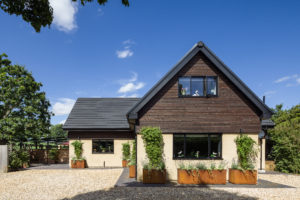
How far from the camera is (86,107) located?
2006 centimetres

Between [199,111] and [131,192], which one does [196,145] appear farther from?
[131,192]

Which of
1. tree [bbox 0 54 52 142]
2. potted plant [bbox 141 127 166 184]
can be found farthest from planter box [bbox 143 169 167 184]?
tree [bbox 0 54 52 142]

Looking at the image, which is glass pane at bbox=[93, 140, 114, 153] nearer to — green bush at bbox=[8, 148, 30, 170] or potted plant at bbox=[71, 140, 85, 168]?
potted plant at bbox=[71, 140, 85, 168]

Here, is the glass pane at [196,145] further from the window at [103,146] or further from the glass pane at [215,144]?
the window at [103,146]

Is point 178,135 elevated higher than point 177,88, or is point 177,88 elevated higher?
point 177,88

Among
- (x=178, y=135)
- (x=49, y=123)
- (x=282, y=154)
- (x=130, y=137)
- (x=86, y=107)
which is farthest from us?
(x=49, y=123)

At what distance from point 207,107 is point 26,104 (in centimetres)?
2001

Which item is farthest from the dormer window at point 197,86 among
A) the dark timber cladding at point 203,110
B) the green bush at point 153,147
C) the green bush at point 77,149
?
the green bush at point 77,149

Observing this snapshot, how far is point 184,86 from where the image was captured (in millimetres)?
11125

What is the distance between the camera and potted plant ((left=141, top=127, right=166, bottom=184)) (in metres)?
9.95

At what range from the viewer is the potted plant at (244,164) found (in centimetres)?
1005

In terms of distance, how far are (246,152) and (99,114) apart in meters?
13.6

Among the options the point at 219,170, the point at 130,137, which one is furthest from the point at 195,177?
the point at 130,137

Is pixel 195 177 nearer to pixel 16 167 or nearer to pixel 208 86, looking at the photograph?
pixel 208 86
